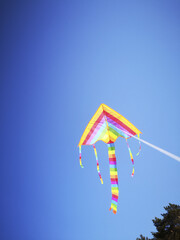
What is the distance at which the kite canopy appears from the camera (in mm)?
4652

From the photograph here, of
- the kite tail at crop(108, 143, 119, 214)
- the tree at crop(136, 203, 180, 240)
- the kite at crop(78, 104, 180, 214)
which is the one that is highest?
the kite at crop(78, 104, 180, 214)

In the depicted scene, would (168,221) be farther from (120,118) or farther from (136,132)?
(120,118)

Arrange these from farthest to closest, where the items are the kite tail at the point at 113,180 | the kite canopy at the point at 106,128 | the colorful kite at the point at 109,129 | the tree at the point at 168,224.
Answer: the tree at the point at 168,224
the kite canopy at the point at 106,128
the colorful kite at the point at 109,129
the kite tail at the point at 113,180

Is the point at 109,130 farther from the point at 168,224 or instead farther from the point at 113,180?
the point at 168,224

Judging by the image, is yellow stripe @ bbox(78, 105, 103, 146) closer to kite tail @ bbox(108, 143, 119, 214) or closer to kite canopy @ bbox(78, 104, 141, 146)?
kite canopy @ bbox(78, 104, 141, 146)

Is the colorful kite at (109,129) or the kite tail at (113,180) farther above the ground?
the colorful kite at (109,129)

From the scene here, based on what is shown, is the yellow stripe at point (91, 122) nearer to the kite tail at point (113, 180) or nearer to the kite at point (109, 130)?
the kite at point (109, 130)

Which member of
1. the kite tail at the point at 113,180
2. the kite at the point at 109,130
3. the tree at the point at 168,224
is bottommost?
the tree at the point at 168,224

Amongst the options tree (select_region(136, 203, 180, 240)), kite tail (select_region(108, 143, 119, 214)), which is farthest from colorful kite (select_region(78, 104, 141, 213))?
tree (select_region(136, 203, 180, 240))

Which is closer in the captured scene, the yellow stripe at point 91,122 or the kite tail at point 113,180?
the kite tail at point 113,180

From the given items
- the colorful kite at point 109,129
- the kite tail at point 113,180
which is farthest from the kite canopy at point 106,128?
the kite tail at point 113,180

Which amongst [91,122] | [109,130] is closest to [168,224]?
[109,130]

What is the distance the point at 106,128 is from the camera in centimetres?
502

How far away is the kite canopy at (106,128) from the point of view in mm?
4652
